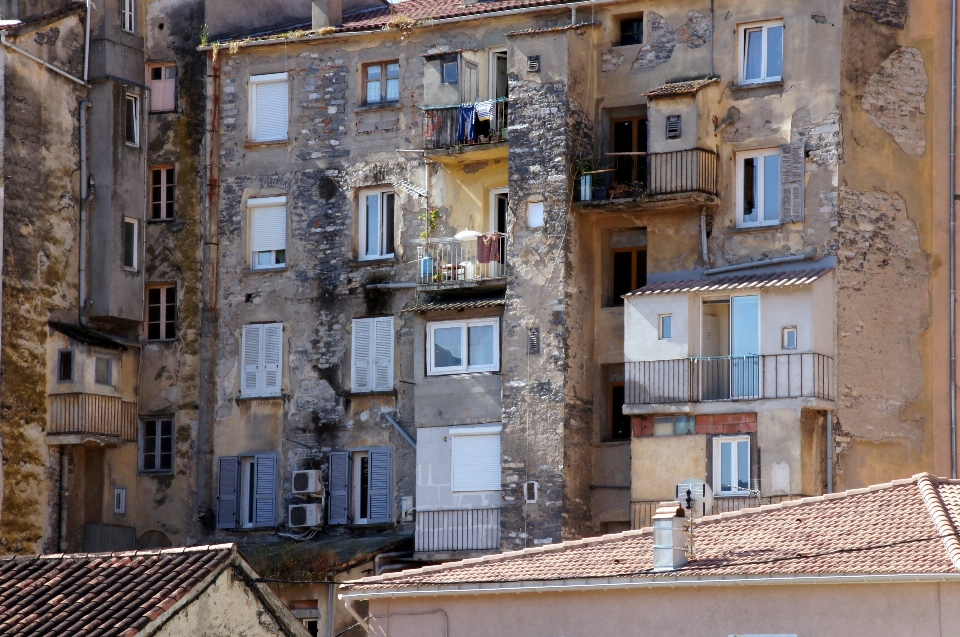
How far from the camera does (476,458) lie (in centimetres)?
4628

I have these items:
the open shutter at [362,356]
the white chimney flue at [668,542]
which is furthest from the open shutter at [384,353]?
the white chimney flue at [668,542]

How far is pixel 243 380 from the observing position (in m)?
49.2

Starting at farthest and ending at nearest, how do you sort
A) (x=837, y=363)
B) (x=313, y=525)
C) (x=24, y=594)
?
(x=313, y=525), (x=837, y=363), (x=24, y=594)

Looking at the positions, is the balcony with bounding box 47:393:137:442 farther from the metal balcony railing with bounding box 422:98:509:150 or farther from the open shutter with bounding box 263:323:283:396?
the metal balcony railing with bounding box 422:98:509:150

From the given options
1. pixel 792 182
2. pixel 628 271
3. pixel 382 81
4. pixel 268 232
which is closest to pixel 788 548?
pixel 792 182

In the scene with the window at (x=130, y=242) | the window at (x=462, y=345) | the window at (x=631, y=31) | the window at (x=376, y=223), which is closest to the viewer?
the window at (x=462, y=345)

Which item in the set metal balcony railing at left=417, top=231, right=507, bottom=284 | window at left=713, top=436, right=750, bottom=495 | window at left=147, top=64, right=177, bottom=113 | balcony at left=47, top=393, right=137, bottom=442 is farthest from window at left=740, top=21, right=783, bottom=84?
balcony at left=47, top=393, right=137, bottom=442

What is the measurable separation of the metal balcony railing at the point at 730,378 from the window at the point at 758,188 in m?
3.21

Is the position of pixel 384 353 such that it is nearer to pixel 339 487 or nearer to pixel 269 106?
pixel 339 487

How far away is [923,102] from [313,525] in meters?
16.4

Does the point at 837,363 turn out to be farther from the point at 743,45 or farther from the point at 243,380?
the point at 243,380

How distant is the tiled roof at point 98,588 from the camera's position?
30.1 metres


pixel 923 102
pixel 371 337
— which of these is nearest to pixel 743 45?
pixel 923 102

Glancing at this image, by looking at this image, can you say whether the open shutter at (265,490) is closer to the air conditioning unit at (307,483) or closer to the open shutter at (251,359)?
the air conditioning unit at (307,483)
